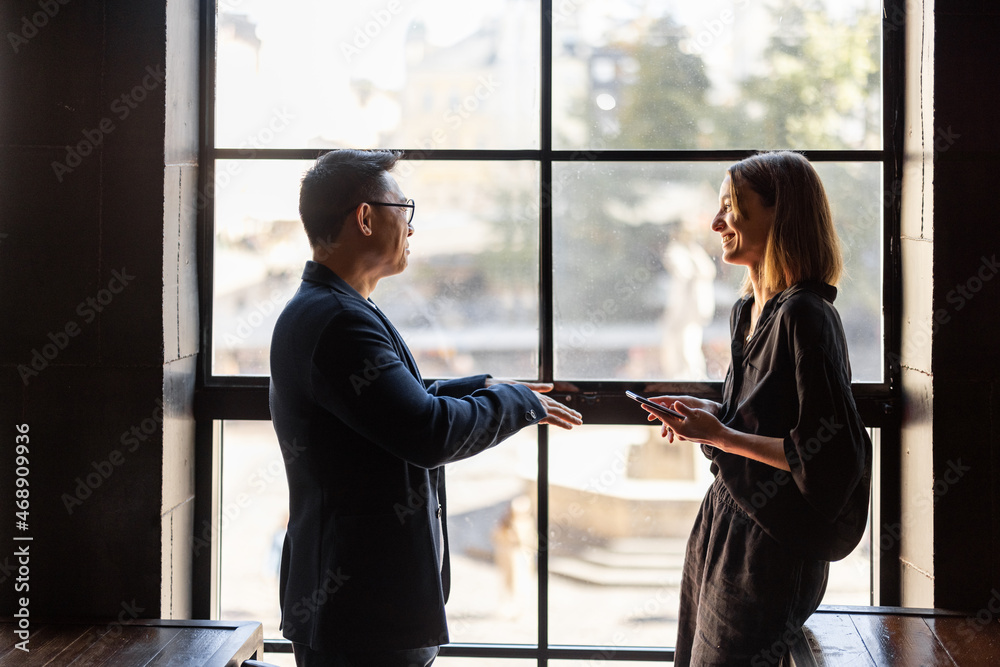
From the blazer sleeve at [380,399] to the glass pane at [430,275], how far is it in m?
0.74

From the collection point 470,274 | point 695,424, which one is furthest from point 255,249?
point 695,424

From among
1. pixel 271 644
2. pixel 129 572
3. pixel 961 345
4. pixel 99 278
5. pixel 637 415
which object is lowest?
pixel 271 644

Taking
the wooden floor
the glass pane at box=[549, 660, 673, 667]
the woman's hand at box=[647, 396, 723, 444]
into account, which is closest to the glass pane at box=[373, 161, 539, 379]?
the woman's hand at box=[647, 396, 723, 444]

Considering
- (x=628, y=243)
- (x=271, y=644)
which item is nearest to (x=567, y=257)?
(x=628, y=243)

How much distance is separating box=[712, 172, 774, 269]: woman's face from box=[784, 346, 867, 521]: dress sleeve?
30 centimetres

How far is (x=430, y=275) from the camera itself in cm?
230

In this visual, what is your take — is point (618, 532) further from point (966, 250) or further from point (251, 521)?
point (966, 250)

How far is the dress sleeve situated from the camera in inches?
60.0

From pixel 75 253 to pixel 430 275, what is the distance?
1.01 meters

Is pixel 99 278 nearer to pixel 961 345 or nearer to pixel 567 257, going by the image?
pixel 567 257

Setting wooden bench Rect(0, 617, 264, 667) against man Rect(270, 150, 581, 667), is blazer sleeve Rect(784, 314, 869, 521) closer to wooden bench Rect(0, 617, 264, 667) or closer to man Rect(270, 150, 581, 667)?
man Rect(270, 150, 581, 667)

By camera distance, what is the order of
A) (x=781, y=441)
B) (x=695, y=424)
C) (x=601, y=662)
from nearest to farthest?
(x=781, y=441)
(x=695, y=424)
(x=601, y=662)

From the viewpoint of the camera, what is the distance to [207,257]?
2301mm

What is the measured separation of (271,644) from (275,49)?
1.88 meters
